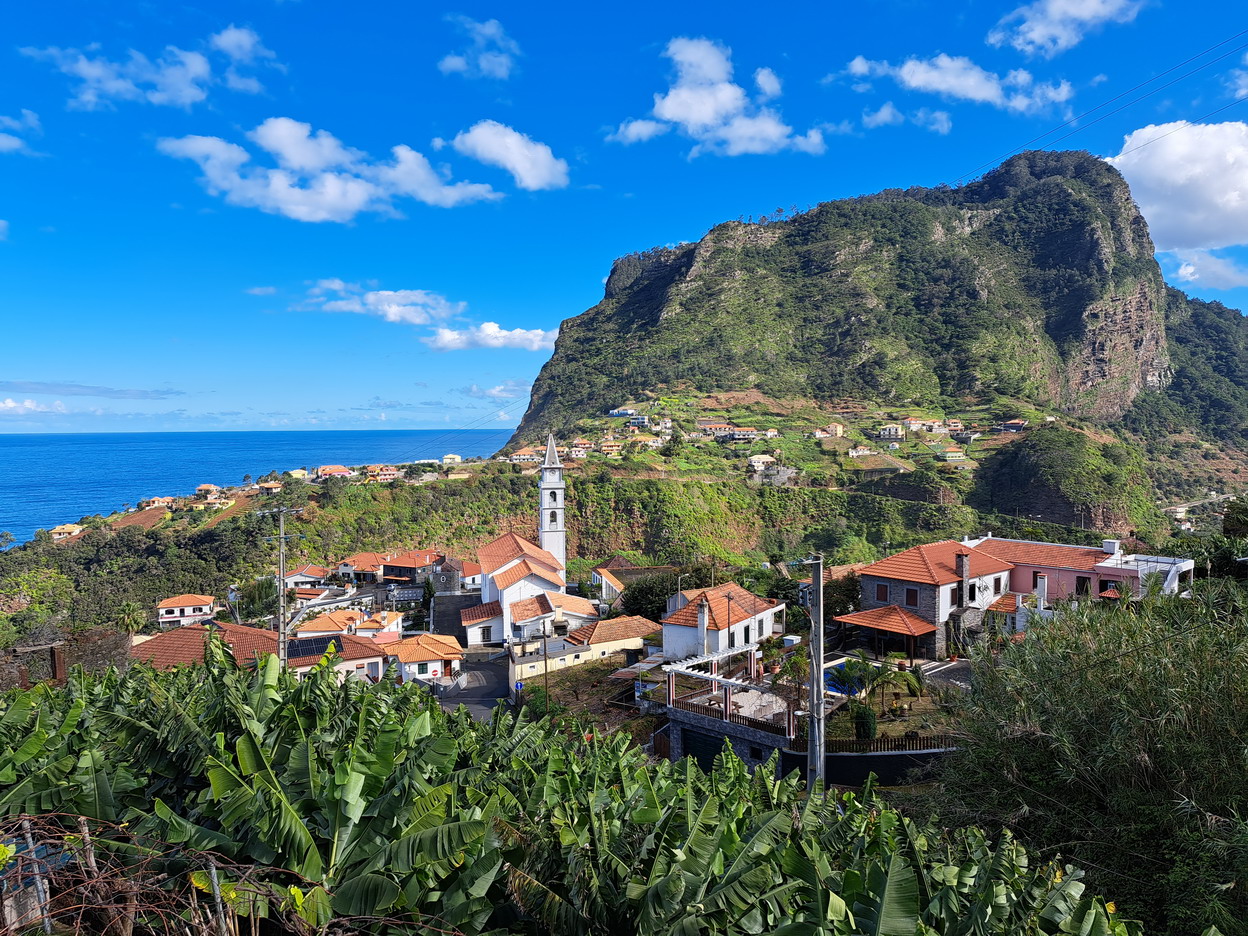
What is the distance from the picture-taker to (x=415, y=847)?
485 centimetres

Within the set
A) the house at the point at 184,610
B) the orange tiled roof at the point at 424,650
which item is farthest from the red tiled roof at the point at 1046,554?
the house at the point at 184,610

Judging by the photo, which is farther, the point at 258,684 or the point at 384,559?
the point at 384,559

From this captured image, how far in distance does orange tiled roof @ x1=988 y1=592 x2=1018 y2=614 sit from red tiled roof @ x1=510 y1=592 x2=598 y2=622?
1908cm

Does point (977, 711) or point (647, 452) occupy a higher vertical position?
point (647, 452)

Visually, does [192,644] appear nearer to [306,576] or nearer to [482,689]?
[482,689]

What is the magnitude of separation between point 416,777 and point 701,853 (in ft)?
7.85

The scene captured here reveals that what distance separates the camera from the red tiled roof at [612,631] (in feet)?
92.7

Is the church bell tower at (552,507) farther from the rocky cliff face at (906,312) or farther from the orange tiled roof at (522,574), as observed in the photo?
the rocky cliff face at (906,312)

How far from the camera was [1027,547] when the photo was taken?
26.2 meters

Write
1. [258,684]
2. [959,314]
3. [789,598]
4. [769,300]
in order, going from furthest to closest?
[769,300]
[959,314]
[789,598]
[258,684]

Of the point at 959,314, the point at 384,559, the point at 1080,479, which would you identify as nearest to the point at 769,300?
the point at 959,314

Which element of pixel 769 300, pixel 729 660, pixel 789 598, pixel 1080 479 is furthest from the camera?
pixel 769 300

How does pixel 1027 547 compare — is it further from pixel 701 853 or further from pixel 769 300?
pixel 769 300

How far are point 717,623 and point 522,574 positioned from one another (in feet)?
49.1
